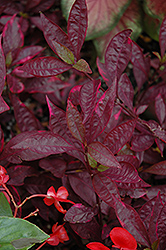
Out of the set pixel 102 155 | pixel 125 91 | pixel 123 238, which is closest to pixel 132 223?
pixel 123 238

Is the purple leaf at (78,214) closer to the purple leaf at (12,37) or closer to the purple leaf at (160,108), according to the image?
the purple leaf at (160,108)

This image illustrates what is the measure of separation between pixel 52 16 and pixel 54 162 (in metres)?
0.67

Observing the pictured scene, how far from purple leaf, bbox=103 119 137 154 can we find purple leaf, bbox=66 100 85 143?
7 cm

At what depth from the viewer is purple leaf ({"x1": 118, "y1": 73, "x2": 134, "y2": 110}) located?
0.74 m

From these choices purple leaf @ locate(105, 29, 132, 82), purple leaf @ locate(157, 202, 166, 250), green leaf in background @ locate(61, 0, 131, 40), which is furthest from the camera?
green leaf in background @ locate(61, 0, 131, 40)

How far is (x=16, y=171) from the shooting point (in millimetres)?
683

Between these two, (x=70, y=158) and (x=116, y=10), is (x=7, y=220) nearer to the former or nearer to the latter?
(x=70, y=158)

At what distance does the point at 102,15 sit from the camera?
102 centimetres

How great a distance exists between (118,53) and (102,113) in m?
0.21

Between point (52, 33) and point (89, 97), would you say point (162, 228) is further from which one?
point (52, 33)

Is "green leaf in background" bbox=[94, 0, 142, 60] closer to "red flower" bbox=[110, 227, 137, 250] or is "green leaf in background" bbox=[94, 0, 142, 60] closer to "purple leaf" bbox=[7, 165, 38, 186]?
"purple leaf" bbox=[7, 165, 38, 186]

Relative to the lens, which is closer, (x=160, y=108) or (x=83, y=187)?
(x=83, y=187)

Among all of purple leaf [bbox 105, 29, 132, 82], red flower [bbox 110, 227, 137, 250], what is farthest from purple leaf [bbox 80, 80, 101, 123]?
red flower [bbox 110, 227, 137, 250]

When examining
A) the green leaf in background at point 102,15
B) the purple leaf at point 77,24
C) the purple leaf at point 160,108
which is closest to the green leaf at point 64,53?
the purple leaf at point 77,24
